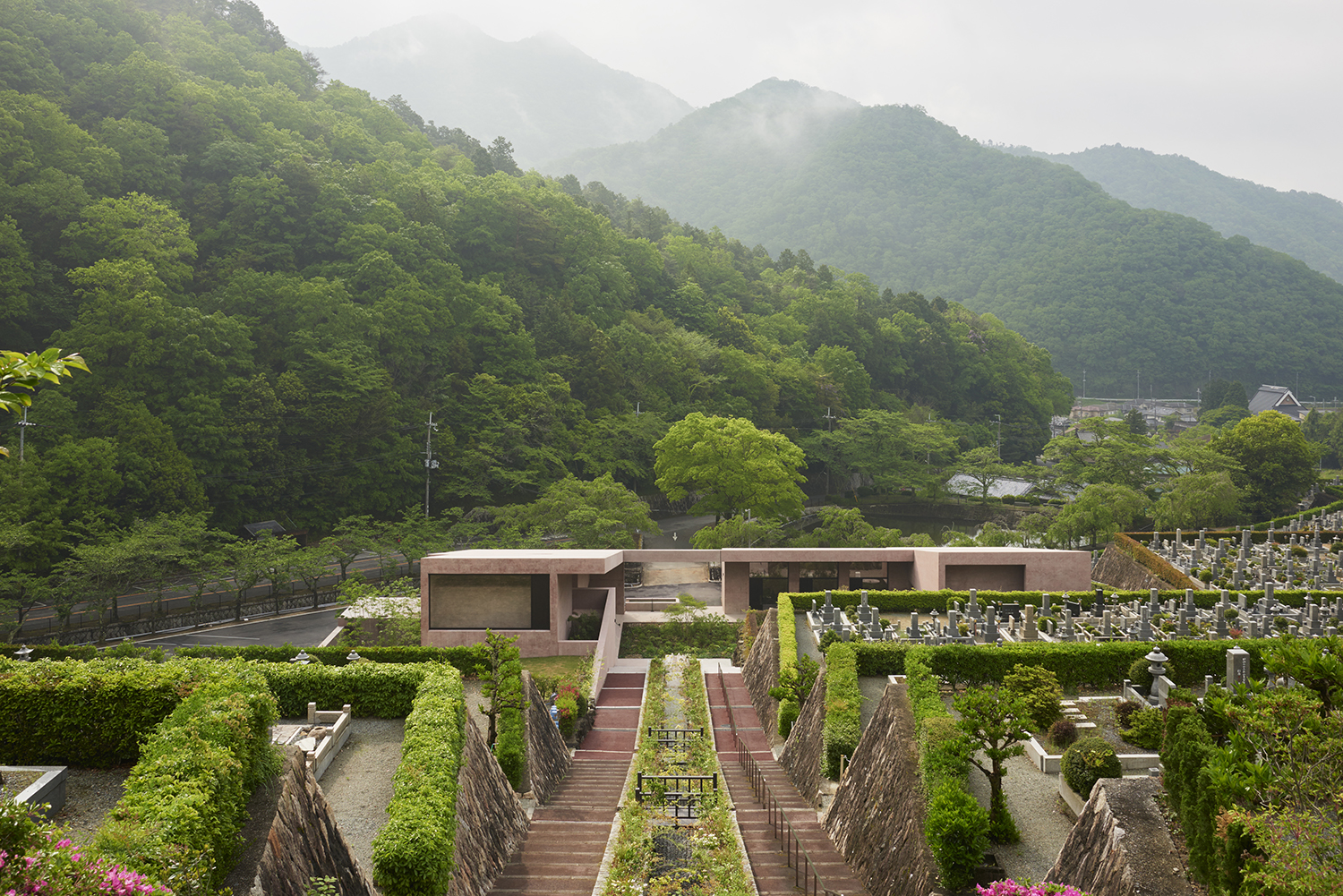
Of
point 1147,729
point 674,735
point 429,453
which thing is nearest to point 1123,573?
point 674,735

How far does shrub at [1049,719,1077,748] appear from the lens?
1461cm

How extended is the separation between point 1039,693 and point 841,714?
3759 millimetres

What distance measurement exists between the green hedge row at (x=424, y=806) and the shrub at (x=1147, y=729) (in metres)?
10.7

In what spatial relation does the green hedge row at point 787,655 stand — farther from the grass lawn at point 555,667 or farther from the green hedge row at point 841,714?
the grass lawn at point 555,667

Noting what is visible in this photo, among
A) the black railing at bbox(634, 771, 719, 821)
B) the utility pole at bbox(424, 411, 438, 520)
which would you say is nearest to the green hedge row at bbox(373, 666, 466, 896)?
the black railing at bbox(634, 771, 719, 821)

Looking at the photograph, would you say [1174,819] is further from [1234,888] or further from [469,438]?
[469,438]

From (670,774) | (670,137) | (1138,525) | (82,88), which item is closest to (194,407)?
(82,88)

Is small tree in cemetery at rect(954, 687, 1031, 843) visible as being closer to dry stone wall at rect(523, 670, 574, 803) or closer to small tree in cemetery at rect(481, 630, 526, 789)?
small tree in cemetery at rect(481, 630, 526, 789)

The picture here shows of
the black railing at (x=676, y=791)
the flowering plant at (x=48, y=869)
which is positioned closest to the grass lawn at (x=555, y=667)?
the black railing at (x=676, y=791)

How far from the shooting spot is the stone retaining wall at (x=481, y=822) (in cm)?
1198

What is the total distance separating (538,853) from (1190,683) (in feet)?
46.6

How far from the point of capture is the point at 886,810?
13516 mm

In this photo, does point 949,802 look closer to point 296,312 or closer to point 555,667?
point 555,667

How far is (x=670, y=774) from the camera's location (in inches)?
734
